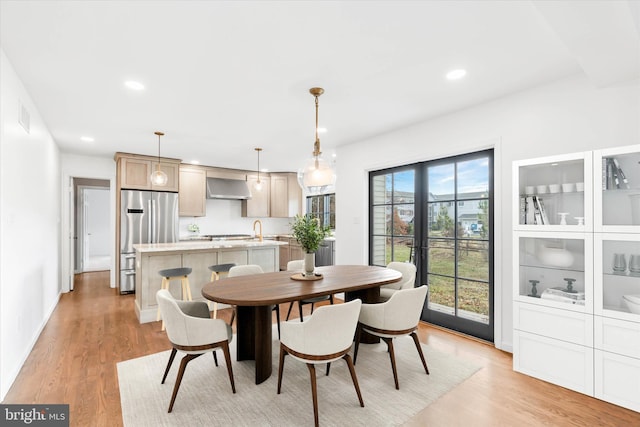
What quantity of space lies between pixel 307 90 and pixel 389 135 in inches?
66.9

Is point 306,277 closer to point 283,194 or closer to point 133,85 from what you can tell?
point 133,85

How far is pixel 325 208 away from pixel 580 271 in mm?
5646

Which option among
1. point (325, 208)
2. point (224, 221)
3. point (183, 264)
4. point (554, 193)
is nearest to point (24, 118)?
point (183, 264)

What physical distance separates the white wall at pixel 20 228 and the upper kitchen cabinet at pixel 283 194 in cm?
448

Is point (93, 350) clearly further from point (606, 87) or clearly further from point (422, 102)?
point (606, 87)

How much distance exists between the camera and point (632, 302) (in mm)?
2211

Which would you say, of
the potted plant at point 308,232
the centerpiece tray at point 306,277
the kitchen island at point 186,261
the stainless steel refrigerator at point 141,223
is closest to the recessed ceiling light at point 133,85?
the potted plant at point 308,232

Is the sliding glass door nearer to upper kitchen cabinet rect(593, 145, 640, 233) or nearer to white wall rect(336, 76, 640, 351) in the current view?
white wall rect(336, 76, 640, 351)

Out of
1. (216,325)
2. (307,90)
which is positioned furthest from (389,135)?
(216,325)

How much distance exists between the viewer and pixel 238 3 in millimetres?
1751

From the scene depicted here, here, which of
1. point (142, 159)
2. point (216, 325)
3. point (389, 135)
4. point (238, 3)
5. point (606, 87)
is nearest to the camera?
point (238, 3)

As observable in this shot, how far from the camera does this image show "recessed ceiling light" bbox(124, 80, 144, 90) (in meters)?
2.75

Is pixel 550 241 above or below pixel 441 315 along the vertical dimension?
above

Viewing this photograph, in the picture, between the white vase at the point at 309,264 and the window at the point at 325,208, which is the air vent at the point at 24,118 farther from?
the window at the point at 325,208
